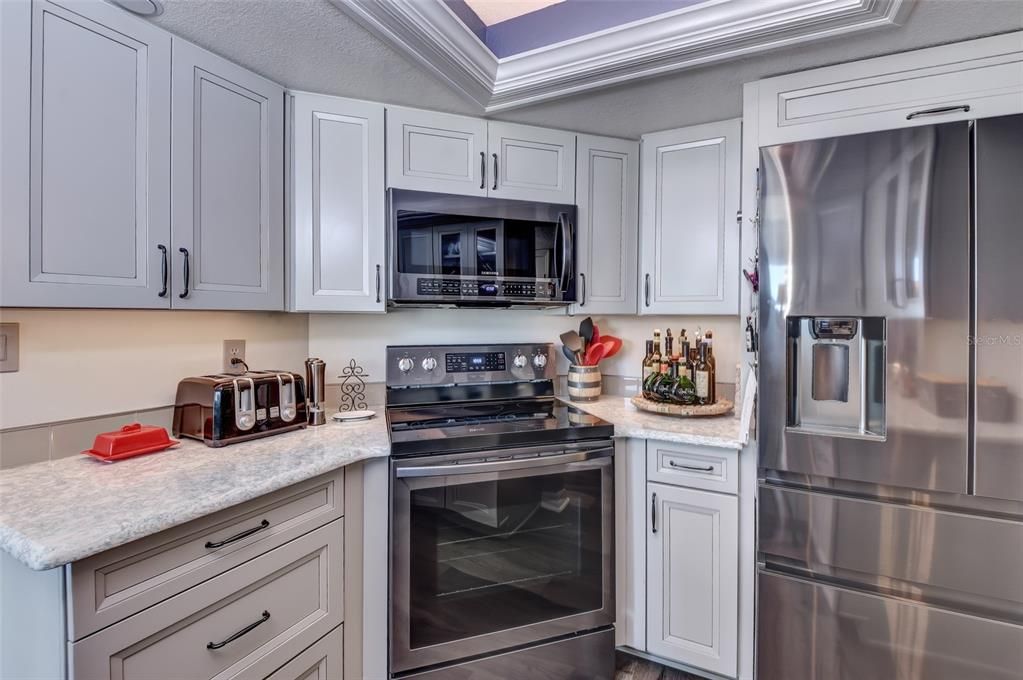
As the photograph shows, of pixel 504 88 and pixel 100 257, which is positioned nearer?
pixel 100 257

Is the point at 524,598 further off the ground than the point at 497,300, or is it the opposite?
the point at 497,300

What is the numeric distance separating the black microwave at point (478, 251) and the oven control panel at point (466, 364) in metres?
0.25

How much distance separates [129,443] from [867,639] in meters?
2.18

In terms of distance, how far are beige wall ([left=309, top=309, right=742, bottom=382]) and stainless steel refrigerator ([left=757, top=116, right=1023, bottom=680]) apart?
569 millimetres

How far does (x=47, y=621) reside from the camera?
86 cm

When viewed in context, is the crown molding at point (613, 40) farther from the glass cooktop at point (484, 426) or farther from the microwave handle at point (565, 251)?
the glass cooktop at point (484, 426)

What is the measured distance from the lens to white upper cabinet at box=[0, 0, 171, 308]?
1021 mm

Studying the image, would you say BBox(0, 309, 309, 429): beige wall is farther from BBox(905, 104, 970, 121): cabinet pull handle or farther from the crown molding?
BBox(905, 104, 970, 121): cabinet pull handle

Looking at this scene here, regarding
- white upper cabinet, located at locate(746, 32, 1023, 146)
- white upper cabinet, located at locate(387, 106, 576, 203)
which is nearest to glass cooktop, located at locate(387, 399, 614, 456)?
white upper cabinet, located at locate(387, 106, 576, 203)

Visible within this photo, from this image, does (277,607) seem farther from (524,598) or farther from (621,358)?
(621,358)

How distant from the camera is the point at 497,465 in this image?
1.61m

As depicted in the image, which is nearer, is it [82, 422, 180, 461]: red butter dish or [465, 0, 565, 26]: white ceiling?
[82, 422, 180, 461]: red butter dish

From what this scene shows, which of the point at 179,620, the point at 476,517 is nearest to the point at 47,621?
the point at 179,620

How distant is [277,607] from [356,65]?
1.64 metres
